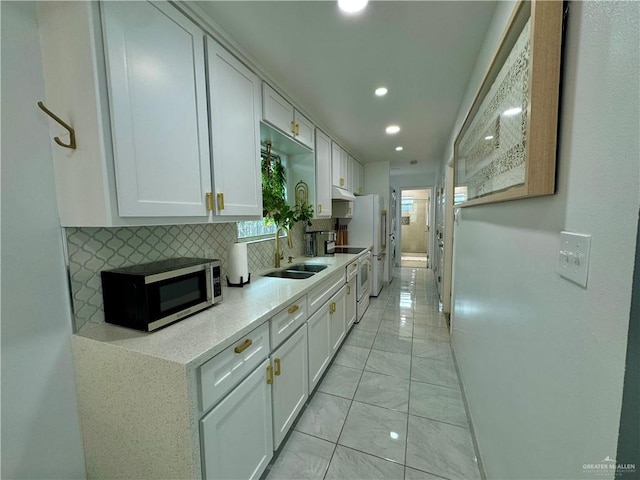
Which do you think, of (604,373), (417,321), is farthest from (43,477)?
(417,321)

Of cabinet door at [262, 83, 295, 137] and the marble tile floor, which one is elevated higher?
cabinet door at [262, 83, 295, 137]

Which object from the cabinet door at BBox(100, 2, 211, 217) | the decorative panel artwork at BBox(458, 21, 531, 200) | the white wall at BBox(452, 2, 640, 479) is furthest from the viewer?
the cabinet door at BBox(100, 2, 211, 217)

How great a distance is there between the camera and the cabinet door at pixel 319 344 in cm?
186

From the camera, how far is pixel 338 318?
8.17 feet

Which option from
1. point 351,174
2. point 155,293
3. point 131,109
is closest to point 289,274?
point 155,293

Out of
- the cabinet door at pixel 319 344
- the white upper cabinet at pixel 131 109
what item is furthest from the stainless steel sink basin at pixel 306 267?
the white upper cabinet at pixel 131 109

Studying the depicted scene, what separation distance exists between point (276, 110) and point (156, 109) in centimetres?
106

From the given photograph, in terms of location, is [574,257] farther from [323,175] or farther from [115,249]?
[323,175]

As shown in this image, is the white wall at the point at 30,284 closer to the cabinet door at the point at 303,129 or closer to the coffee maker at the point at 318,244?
the cabinet door at the point at 303,129

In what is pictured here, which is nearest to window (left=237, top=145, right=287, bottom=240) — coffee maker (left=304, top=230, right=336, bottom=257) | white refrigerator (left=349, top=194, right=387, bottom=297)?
coffee maker (left=304, top=230, right=336, bottom=257)

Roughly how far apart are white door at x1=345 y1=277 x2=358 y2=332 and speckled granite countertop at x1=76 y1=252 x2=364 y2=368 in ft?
4.35

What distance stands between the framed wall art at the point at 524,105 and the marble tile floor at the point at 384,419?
59.3 inches

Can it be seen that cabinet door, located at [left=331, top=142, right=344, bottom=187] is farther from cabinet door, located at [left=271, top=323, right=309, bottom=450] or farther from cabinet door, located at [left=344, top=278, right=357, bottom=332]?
cabinet door, located at [left=271, top=323, right=309, bottom=450]

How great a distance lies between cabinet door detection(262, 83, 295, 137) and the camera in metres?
1.85
